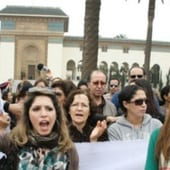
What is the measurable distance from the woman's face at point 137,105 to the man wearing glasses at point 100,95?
2.94 ft

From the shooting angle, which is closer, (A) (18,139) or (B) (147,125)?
(A) (18,139)

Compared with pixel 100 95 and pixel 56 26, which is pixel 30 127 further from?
pixel 56 26

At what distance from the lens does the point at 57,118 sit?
3719 mm

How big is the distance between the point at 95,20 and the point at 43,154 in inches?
418

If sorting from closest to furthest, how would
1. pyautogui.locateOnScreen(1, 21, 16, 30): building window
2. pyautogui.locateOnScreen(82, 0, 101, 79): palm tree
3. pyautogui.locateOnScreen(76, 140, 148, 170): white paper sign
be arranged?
pyautogui.locateOnScreen(76, 140, 148, 170): white paper sign
pyautogui.locateOnScreen(82, 0, 101, 79): palm tree
pyautogui.locateOnScreen(1, 21, 16, 30): building window

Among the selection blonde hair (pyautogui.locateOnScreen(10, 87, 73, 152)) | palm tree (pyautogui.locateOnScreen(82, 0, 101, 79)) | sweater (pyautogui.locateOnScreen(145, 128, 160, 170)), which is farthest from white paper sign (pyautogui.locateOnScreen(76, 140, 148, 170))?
palm tree (pyautogui.locateOnScreen(82, 0, 101, 79))

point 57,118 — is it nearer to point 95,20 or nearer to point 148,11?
point 95,20

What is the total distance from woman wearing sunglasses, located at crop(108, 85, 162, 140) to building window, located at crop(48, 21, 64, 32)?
2519 inches

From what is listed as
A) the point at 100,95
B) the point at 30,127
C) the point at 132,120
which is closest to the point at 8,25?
the point at 100,95

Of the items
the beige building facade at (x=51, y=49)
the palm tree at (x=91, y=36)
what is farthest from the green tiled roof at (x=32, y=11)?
the palm tree at (x=91, y=36)

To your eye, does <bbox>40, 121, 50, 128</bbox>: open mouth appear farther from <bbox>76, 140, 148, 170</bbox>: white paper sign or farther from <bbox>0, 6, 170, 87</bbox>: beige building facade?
<bbox>0, 6, 170, 87</bbox>: beige building facade

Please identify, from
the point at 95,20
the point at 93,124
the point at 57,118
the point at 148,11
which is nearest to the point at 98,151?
the point at 93,124

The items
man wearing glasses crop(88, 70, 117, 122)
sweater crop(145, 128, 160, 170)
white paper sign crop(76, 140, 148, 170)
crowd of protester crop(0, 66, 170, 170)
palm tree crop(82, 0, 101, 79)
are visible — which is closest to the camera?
sweater crop(145, 128, 160, 170)

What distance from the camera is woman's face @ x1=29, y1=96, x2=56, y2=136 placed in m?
3.60
